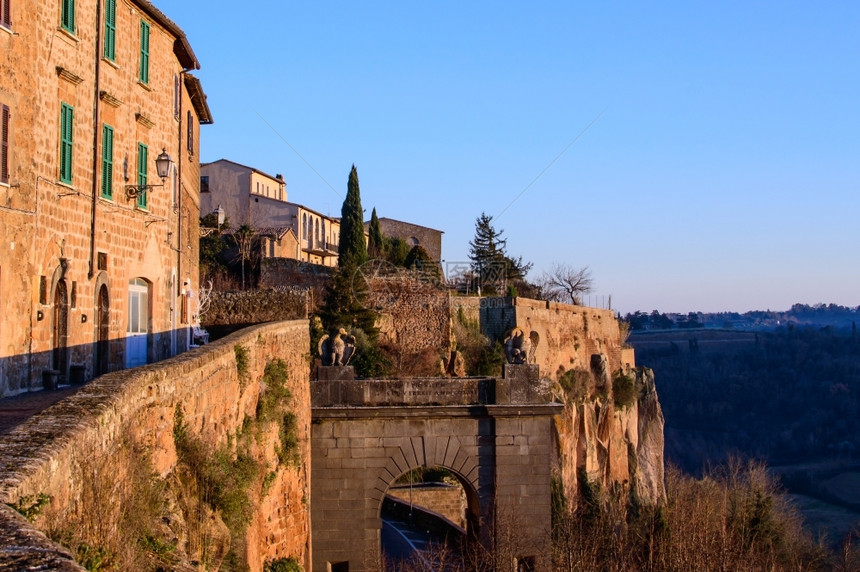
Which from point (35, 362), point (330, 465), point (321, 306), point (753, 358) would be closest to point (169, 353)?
point (330, 465)

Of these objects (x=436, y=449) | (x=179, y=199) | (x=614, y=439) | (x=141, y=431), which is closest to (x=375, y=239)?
(x=614, y=439)

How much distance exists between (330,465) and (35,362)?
9946 millimetres

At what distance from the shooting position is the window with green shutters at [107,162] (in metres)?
15.1

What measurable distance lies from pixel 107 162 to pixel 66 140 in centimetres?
161

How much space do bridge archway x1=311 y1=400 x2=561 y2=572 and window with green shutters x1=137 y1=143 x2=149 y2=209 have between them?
6784 mm

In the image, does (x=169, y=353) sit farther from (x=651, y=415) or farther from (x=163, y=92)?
(x=651, y=415)

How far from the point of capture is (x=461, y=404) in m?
22.1

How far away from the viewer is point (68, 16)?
1356cm

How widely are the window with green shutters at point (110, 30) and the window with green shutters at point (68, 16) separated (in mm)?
1430

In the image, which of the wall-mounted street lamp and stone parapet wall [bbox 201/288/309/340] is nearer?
the wall-mounted street lamp

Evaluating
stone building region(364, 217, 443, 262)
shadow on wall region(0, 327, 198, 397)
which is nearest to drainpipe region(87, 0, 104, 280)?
shadow on wall region(0, 327, 198, 397)

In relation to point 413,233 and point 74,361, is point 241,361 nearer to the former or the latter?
point 74,361

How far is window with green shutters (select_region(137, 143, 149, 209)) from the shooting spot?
55.1ft

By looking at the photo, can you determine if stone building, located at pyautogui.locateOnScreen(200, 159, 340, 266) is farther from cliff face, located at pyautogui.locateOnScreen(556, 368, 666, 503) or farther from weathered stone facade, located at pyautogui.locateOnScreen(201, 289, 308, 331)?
weathered stone facade, located at pyautogui.locateOnScreen(201, 289, 308, 331)
